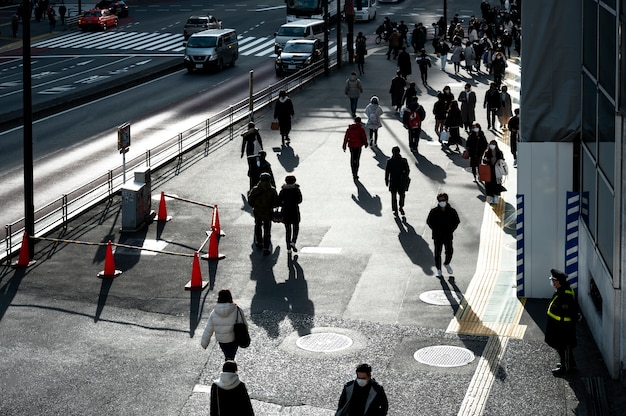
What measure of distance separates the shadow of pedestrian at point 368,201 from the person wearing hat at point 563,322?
9.65 meters

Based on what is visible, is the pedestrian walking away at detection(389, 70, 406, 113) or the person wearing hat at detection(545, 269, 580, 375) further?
the pedestrian walking away at detection(389, 70, 406, 113)

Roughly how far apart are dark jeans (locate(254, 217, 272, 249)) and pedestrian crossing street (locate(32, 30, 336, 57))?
38.8 meters

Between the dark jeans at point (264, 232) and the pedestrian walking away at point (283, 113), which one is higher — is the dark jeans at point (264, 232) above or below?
below

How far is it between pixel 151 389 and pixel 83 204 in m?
13.1

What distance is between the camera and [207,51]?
174ft

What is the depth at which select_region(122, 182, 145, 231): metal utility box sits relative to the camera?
24203mm

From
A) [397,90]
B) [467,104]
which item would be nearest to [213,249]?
[467,104]

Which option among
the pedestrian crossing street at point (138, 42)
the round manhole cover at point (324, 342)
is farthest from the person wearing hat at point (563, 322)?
the pedestrian crossing street at point (138, 42)

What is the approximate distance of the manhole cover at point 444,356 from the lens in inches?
640

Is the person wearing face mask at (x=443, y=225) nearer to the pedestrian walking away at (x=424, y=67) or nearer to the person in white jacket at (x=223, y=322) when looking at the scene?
the person in white jacket at (x=223, y=322)

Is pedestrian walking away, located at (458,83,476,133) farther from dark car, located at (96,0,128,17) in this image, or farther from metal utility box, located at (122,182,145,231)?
dark car, located at (96,0,128,17)

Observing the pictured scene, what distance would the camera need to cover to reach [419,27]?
188ft

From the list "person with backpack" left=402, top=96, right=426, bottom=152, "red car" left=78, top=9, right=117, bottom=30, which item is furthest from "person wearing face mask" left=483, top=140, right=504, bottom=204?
"red car" left=78, top=9, right=117, bottom=30

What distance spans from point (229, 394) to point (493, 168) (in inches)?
547
